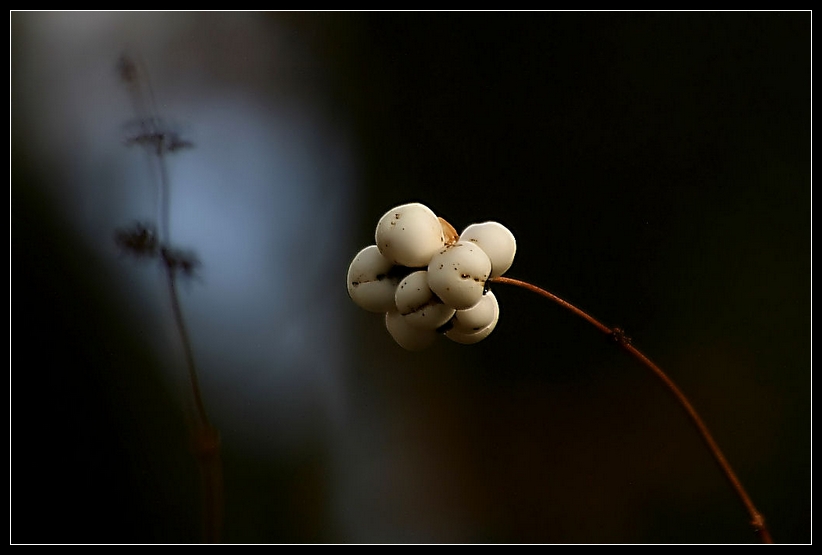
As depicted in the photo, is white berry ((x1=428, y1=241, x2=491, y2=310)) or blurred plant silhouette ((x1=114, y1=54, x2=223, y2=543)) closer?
white berry ((x1=428, y1=241, x2=491, y2=310))

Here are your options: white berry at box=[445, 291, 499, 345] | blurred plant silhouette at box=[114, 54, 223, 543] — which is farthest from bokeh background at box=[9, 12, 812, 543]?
white berry at box=[445, 291, 499, 345]

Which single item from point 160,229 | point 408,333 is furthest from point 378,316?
point 408,333

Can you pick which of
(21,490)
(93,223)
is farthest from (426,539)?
(93,223)

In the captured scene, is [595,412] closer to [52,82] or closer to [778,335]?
[778,335]

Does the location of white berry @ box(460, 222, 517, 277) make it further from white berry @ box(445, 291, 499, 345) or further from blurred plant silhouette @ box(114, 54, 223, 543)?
blurred plant silhouette @ box(114, 54, 223, 543)

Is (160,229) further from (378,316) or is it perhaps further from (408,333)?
(408,333)
